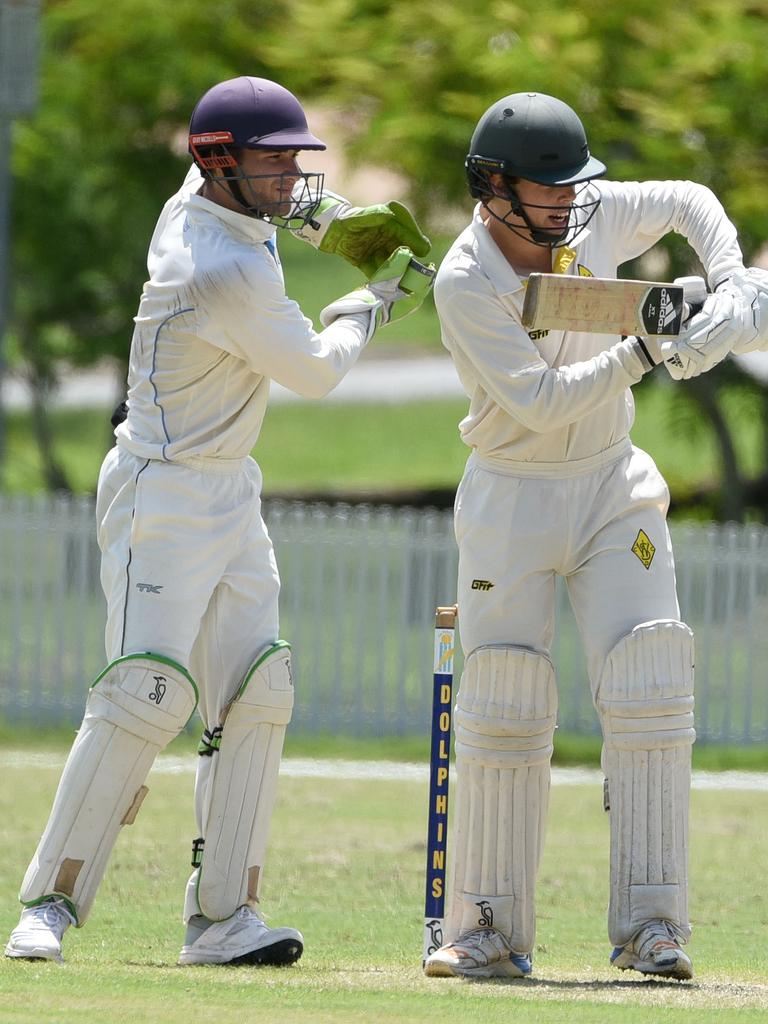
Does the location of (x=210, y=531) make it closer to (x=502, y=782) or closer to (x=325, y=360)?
(x=325, y=360)

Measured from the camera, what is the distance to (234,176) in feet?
18.2

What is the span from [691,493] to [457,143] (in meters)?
4.93

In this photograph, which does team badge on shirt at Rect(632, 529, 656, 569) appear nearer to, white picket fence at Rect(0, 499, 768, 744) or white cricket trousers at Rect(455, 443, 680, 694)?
white cricket trousers at Rect(455, 443, 680, 694)

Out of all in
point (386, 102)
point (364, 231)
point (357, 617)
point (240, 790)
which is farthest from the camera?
point (386, 102)

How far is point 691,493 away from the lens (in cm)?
1877

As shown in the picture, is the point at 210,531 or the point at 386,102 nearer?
the point at 210,531

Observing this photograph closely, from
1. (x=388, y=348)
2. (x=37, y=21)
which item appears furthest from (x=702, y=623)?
(x=388, y=348)

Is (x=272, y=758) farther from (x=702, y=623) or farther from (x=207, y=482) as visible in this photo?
(x=702, y=623)

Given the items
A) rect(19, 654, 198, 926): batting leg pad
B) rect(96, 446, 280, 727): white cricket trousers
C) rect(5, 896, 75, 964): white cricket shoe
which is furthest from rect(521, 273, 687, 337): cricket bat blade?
rect(5, 896, 75, 964): white cricket shoe

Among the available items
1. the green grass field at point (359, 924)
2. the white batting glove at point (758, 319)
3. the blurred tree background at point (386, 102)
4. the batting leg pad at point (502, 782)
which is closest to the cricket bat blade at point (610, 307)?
the white batting glove at point (758, 319)

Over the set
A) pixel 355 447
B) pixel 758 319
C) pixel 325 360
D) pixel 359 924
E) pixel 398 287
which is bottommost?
pixel 359 924

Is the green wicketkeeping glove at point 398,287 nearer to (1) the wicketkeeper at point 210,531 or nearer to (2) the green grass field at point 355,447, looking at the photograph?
(1) the wicketkeeper at point 210,531

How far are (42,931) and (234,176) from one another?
209 centimetres

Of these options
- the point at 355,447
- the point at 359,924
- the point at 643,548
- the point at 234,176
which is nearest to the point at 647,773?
the point at 643,548
